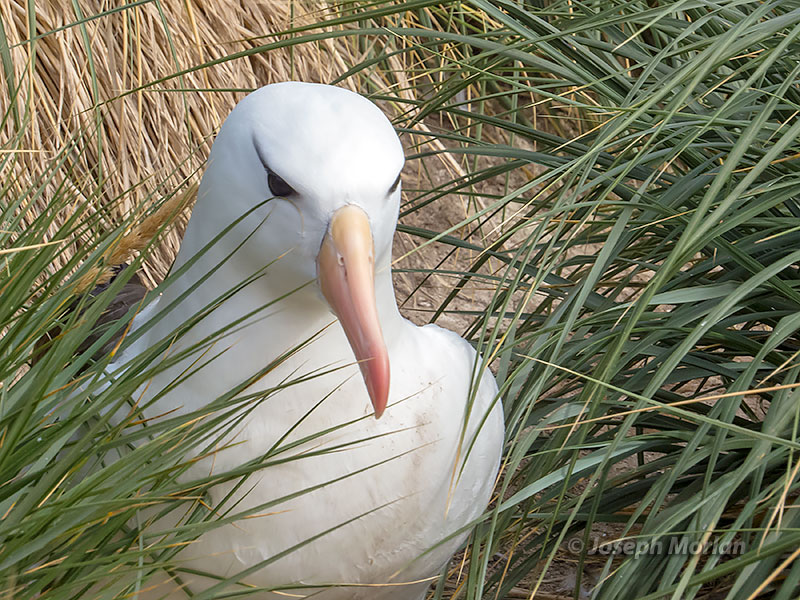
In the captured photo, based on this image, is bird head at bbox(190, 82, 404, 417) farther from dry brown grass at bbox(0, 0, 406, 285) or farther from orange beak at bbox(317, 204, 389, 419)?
dry brown grass at bbox(0, 0, 406, 285)

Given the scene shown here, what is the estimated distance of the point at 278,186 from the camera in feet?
4.36

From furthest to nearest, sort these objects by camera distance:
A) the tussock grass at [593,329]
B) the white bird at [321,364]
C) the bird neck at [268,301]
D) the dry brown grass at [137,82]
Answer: the dry brown grass at [137,82] → the bird neck at [268,301] → the white bird at [321,364] → the tussock grass at [593,329]

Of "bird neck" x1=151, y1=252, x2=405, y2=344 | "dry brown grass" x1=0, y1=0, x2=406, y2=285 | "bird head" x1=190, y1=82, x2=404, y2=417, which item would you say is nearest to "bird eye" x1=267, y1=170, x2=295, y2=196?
"bird head" x1=190, y1=82, x2=404, y2=417

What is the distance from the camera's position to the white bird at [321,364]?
1314 mm

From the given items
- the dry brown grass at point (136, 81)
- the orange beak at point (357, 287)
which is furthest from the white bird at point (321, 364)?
the dry brown grass at point (136, 81)

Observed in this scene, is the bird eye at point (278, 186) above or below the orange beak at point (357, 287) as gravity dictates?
above

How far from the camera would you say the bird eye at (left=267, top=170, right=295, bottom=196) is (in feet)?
4.34

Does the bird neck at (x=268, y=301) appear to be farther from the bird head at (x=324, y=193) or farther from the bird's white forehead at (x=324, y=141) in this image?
the bird's white forehead at (x=324, y=141)

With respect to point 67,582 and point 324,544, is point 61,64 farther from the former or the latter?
point 67,582

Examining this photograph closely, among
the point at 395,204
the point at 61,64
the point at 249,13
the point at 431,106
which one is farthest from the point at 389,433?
the point at 249,13

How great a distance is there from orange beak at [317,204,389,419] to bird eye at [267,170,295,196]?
0.24 feet

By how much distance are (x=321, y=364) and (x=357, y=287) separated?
25cm

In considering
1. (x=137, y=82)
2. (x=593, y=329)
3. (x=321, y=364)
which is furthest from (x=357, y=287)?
(x=137, y=82)

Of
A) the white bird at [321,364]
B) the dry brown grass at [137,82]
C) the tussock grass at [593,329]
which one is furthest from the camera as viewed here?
the dry brown grass at [137,82]
